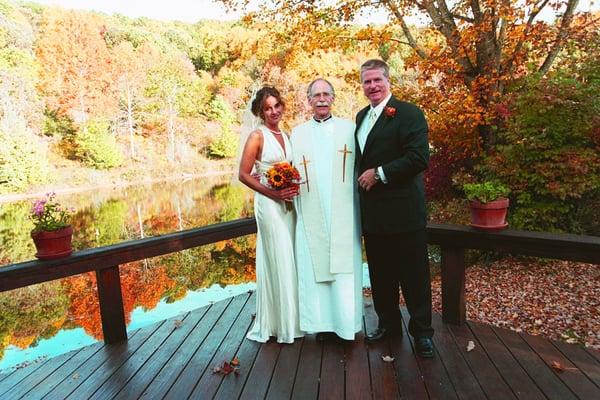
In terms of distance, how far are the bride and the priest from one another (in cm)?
7

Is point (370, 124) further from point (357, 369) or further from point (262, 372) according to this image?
point (262, 372)

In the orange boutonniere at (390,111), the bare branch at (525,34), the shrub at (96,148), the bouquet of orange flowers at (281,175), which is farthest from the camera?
the shrub at (96,148)

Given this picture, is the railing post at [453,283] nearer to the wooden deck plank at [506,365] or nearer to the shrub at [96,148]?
the wooden deck plank at [506,365]

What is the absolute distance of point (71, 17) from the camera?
84.4 feet

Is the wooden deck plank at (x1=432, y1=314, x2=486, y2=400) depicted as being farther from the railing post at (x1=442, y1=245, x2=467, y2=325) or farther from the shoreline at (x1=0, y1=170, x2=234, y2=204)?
the shoreline at (x1=0, y1=170, x2=234, y2=204)

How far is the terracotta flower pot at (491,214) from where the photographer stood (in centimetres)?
291

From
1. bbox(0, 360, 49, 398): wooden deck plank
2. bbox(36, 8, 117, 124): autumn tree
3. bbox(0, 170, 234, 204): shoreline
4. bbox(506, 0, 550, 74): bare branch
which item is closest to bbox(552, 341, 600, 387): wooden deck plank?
bbox(0, 360, 49, 398): wooden deck plank

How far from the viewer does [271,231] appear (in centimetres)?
296

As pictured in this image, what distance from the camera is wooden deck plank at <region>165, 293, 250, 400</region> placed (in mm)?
2412

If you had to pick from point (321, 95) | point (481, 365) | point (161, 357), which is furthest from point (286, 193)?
point (481, 365)

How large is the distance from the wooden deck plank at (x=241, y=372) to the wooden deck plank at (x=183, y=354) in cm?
30

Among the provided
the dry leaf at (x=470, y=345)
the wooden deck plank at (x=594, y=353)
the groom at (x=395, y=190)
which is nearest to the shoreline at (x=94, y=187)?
the groom at (x=395, y=190)

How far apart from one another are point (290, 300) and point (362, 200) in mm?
811

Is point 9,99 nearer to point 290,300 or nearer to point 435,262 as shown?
point 435,262
